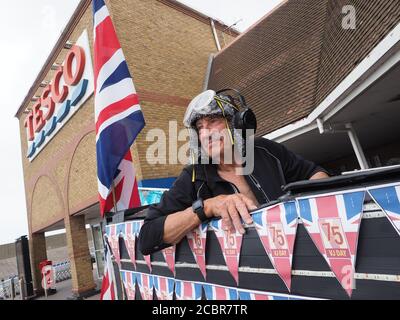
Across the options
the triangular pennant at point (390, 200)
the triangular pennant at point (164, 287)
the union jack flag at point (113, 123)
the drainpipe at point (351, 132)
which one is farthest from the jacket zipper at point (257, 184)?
the drainpipe at point (351, 132)

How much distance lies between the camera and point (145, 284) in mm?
2283

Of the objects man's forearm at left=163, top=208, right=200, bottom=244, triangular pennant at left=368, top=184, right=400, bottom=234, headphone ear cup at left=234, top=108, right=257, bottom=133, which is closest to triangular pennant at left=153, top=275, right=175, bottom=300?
man's forearm at left=163, top=208, right=200, bottom=244

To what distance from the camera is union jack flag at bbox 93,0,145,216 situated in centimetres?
365

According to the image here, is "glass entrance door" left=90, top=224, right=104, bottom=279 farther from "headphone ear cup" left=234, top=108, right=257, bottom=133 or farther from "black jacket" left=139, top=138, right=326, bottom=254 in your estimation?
"headphone ear cup" left=234, top=108, right=257, bottom=133

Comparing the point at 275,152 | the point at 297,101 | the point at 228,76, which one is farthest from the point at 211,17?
the point at 275,152

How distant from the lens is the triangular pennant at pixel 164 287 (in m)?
1.99

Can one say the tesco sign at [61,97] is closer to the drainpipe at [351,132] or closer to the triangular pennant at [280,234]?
the drainpipe at [351,132]

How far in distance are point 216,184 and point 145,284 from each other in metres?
0.99

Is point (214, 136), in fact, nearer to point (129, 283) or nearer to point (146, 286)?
point (146, 286)

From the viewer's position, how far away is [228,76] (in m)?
10.6

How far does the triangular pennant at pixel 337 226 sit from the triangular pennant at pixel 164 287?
1123 mm
